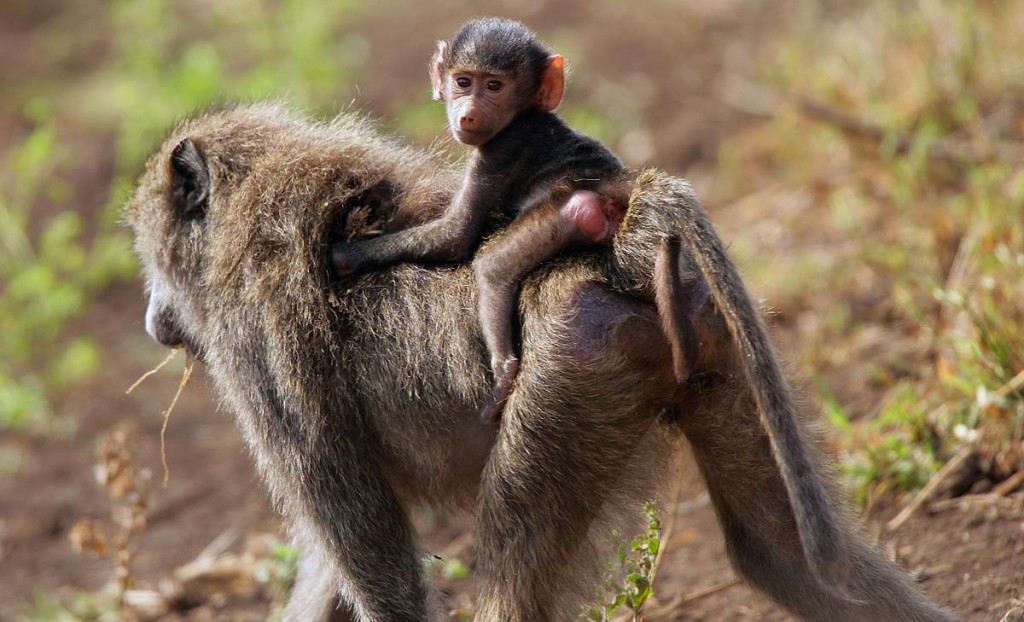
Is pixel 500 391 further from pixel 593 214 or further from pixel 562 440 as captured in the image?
pixel 593 214

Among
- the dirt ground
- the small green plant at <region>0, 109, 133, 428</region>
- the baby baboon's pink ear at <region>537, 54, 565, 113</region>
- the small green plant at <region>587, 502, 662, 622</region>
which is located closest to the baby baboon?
the baby baboon's pink ear at <region>537, 54, 565, 113</region>

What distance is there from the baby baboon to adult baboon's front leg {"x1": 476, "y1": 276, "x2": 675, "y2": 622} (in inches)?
6.1

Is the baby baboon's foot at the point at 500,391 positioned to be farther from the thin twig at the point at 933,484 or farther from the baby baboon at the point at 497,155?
the thin twig at the point at 933,484

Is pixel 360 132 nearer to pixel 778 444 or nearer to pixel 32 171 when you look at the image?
pixel 778 444

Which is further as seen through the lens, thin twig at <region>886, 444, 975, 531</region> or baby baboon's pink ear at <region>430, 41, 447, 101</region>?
thin twig at <region>886, 444, 975, 531</region>

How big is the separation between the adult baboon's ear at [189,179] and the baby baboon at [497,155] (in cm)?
52

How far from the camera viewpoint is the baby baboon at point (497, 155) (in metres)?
3.03

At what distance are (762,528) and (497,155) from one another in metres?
1.20

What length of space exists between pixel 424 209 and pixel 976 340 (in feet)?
6.54

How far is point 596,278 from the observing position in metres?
2.90

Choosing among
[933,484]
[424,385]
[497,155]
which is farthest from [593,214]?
[933,484]

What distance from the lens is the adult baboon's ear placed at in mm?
3549

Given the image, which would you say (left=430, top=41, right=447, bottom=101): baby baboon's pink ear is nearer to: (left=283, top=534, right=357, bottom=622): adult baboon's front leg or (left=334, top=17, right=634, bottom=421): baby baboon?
(left=334, top=17, right=634, bottom=421): baby baboon

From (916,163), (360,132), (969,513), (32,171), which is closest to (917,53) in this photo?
(916,163)
